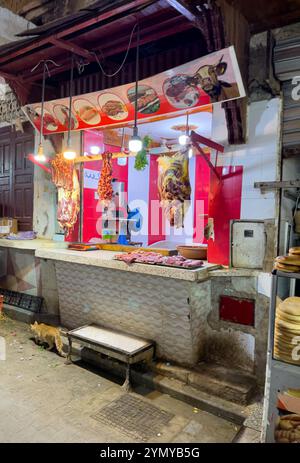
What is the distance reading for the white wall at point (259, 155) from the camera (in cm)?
355

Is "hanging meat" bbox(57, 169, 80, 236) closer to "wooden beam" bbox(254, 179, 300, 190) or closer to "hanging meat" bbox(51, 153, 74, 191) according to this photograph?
"hanging meat" bbox(51, 153, 74, 191)

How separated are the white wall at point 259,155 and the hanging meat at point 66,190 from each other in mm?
2735

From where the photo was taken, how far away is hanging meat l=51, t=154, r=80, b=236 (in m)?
5.27

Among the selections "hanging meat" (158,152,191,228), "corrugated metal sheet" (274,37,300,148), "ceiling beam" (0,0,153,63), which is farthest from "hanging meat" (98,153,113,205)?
"corrugated metal sheet" (274,37,300,148)

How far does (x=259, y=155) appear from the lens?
3646 mm

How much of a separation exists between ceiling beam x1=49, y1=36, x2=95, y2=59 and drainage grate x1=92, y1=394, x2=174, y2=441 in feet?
14.9

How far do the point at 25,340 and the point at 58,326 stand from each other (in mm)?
593

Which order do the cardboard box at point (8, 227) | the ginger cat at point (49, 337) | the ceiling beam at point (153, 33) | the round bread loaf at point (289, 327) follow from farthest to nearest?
the cardboard box at point (8, 227) → the ginger cat at point (49, 337) → the ceiling beam at point (153, 33) → the round bread loaf at point (289, 327)

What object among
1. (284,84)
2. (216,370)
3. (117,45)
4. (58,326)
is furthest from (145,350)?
(117,45)

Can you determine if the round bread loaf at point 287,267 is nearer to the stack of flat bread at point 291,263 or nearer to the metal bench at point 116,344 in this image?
the stack of flat bread at point 291,263

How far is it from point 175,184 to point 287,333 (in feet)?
7.28

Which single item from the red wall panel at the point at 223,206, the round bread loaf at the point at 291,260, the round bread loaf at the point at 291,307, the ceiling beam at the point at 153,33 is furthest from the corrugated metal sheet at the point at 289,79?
the round bread loaf at the point at 291,307

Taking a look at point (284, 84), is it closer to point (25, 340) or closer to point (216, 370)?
point (216, 370)

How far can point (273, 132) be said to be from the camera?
3.55 meters
